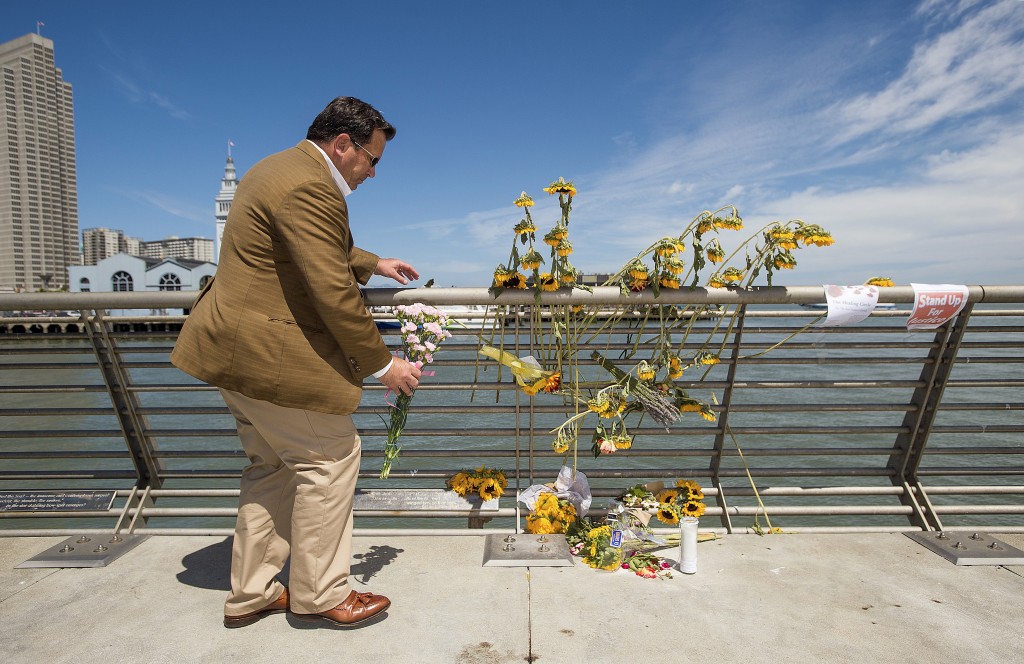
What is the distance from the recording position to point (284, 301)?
2340mm

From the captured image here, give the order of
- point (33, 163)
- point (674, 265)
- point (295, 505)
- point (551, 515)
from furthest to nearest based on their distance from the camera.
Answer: point (33, 163) → point (551, 515) → point (674, 265) → point (295, 505)

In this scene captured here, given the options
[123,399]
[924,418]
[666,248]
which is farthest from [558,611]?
[123,399]

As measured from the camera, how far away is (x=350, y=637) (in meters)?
2.43

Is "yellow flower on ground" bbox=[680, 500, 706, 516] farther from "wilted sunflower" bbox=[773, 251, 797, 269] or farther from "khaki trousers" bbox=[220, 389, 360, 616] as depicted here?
"khaki trousers" bbox=[220, 389, 360, 616]

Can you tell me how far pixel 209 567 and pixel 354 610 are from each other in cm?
Answer: 102

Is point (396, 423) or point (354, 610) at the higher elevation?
point (396, 423)

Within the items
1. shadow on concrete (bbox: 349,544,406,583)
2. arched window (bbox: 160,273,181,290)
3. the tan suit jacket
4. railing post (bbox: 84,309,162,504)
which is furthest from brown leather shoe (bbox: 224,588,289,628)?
arched window (bbox: 160,273,181,290)

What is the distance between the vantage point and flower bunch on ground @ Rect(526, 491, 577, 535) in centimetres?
331

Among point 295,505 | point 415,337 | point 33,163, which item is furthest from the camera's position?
point 33,163

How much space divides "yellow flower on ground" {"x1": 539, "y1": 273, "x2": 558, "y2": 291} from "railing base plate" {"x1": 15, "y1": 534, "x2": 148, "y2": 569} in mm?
2513

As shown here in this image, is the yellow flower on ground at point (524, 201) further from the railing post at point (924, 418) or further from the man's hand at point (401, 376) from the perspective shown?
the railing post at point (924, 418)

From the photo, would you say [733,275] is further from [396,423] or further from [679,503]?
[396,423]

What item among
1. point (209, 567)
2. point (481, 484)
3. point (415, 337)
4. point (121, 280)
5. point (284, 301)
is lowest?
point (209, 567)

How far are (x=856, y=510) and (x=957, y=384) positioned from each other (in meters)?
0.84
